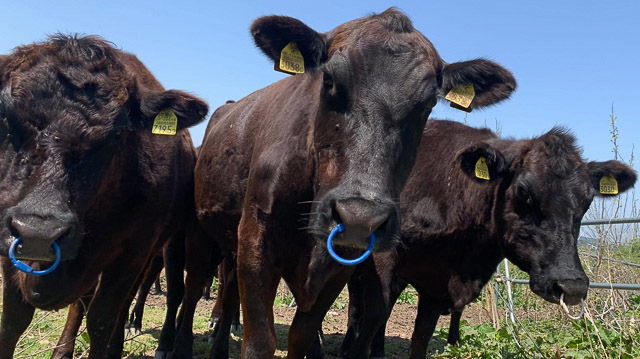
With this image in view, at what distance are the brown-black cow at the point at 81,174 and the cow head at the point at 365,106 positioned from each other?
1.04m

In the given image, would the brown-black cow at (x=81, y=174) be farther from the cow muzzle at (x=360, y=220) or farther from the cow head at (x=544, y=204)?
the cow head at (x=544, y=204)

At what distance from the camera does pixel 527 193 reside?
5.43 m

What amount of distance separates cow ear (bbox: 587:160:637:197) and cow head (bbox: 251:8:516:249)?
10.3 ft

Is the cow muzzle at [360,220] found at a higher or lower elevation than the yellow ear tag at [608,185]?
lower

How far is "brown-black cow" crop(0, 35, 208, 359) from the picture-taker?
309cm

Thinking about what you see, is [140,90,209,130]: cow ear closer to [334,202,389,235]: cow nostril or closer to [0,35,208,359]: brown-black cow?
[0,35,208,359]: brown-black cow

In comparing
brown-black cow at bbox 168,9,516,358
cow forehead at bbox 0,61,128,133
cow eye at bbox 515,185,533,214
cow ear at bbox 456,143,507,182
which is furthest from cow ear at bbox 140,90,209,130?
cow eye at bbox 515,185,533,214

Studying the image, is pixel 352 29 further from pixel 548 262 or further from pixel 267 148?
pixel 548 262

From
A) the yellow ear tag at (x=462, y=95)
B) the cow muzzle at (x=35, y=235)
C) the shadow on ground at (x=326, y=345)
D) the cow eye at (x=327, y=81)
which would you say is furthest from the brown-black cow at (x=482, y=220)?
the cow muzzle at (x=35, y=235)

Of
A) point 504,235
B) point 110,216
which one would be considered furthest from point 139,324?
point 504,235

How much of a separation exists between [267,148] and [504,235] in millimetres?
2807

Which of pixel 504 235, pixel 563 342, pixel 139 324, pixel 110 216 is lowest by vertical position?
pixel 139 324

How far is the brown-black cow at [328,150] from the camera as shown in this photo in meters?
2.83

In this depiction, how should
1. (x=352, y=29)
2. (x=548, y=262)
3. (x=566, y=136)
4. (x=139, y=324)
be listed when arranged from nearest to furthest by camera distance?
(x=352, y=29)
(x=548, y=262)
(x=566, y=136)
(x=139, y=324)
